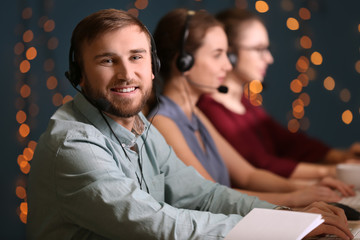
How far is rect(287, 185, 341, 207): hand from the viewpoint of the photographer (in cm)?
127

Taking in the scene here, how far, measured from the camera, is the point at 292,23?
3090 millimetres

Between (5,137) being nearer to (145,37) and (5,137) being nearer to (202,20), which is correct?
(202,20)

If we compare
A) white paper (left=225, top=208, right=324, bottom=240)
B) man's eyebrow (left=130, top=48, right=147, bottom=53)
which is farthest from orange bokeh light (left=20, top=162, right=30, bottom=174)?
white paper (left=225, top=208, right=324, bottom=240)

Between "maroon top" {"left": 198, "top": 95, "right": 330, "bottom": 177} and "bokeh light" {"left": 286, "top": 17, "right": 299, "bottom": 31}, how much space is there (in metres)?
0.96

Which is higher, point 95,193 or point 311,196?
point 95,193

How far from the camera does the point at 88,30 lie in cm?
100

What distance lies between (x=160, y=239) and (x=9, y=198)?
1.17 metres

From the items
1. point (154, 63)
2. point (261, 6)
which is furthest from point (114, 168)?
point (261, 6)

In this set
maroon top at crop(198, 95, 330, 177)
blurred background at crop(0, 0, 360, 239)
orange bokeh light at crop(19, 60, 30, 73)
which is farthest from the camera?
blurred background at crop(0, 0, 360, 239)

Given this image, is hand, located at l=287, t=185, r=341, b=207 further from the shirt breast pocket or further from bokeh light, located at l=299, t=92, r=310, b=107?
bokeh light, located at l=299, t=92, r=310, b=107

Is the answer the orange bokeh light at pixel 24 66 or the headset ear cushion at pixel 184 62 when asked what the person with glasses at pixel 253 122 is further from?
the orange bokeh light at pixel 24 66

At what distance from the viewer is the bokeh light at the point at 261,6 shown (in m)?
2.98

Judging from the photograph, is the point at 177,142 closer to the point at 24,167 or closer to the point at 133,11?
the point at 24,167

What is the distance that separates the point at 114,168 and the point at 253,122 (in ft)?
4.48
